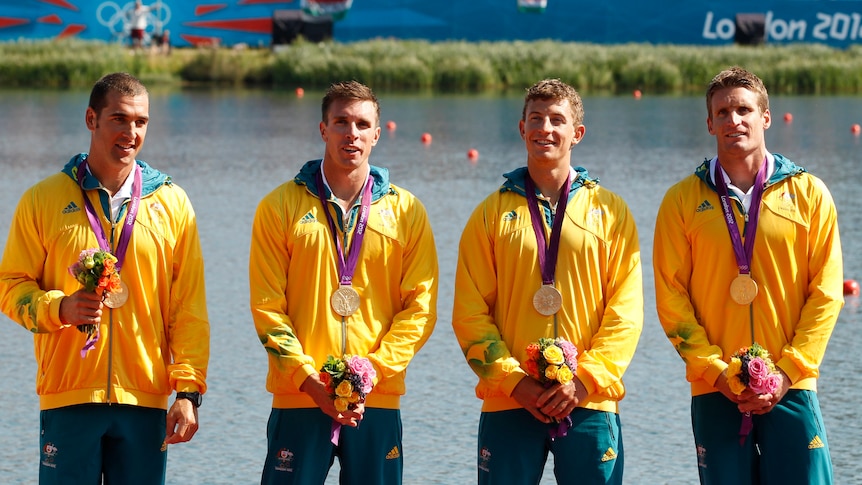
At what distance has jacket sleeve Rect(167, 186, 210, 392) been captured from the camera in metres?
5.41

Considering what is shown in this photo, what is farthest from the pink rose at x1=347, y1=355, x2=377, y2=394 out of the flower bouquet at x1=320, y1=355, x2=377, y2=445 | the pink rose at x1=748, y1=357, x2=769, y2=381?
the pink rose at x1=748, y1=357, x2=769, y2=381

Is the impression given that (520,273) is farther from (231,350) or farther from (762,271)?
(231,350)

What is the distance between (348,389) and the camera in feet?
16.9

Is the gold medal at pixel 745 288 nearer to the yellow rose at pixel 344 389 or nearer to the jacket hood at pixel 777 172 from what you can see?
the jacket hood at pixel 777 172

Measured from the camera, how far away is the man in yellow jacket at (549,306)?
5402mm

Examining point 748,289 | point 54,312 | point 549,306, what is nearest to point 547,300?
point 549,306

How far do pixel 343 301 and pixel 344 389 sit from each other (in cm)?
47

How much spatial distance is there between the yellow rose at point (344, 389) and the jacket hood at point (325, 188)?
89cm

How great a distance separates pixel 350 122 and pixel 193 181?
13.8m

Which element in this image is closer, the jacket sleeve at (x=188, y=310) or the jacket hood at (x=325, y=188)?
the jacket sleeve at (x=188, y=310)

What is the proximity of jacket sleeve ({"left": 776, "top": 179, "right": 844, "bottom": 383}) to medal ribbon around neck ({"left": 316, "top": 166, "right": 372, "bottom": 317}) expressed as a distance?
1.84 m

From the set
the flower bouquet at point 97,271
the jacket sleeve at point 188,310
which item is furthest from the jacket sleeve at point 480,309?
the flower bouquet at point 97,271

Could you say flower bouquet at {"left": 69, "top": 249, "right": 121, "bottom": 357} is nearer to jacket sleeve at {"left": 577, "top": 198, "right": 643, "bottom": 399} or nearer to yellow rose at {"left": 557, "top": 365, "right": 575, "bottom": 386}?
yellow rose at {"left": 557, "top": 365, "right": 575, "bottom": 386}

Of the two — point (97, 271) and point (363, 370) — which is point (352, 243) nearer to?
point (363, 370)
